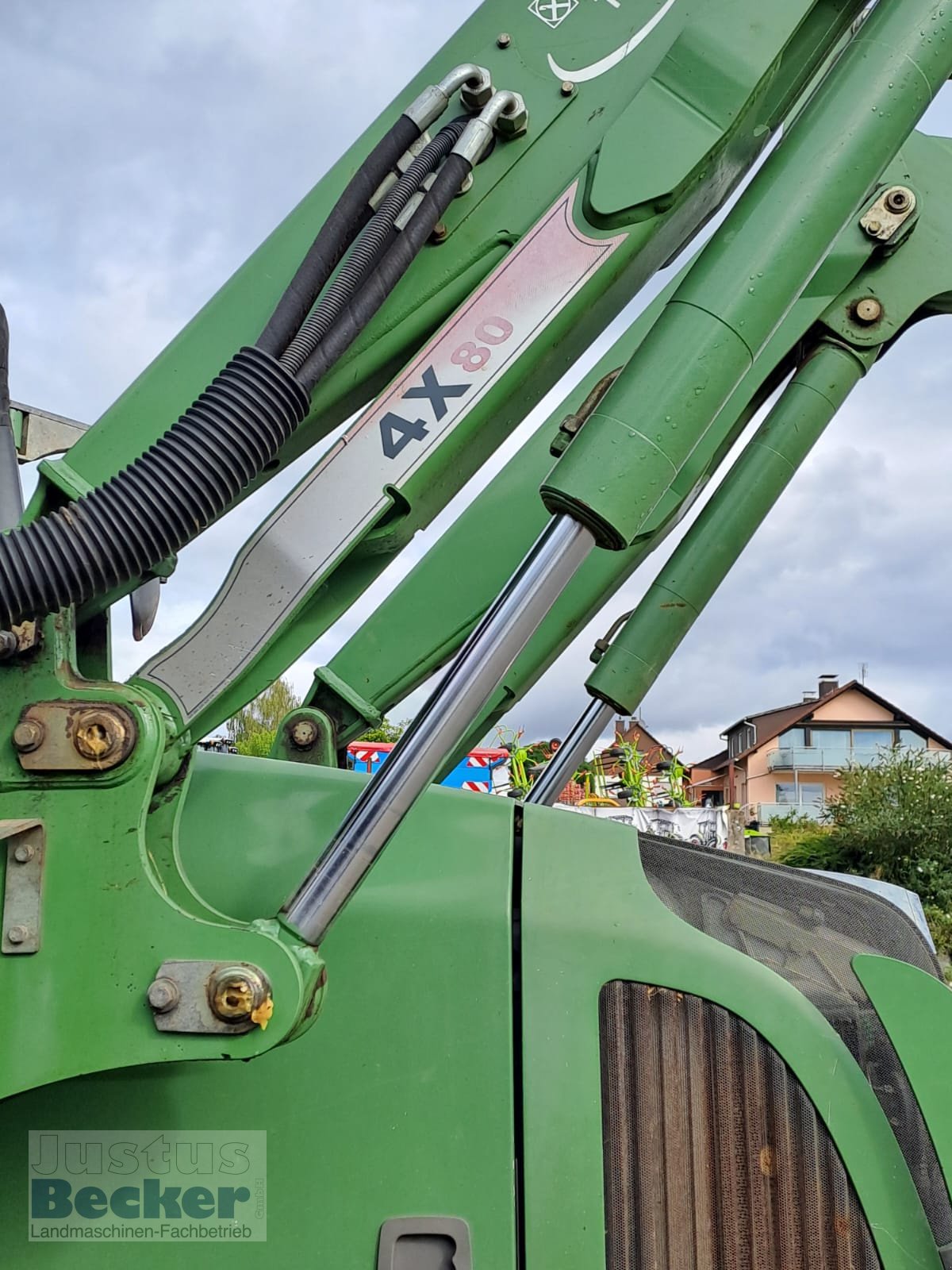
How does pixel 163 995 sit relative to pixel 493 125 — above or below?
below

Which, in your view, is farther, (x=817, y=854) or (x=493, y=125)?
(x=817, y=854)

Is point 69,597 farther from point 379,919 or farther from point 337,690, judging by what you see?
point 337,690

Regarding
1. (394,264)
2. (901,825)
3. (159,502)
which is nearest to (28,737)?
(159,502)

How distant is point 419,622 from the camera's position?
2910 millimetres

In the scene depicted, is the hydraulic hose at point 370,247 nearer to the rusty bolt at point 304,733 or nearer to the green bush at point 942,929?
the rusty bolt at point 304,733

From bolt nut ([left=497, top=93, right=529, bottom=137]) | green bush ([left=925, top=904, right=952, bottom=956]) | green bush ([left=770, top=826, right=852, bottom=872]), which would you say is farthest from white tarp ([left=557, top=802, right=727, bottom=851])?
bolt nut ([left=497, top=93, right=529, bottom=137])

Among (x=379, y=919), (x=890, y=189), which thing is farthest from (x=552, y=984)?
(x=890, y=189)

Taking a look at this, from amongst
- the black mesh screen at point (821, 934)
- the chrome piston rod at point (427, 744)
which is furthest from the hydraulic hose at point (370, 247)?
the black mesh screen at point (821, 934)

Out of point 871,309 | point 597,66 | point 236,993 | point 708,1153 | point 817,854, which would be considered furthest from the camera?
point 817,854

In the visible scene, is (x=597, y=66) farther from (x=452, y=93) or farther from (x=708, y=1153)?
(x=708, y=1153)

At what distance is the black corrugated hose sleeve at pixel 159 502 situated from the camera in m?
1.60

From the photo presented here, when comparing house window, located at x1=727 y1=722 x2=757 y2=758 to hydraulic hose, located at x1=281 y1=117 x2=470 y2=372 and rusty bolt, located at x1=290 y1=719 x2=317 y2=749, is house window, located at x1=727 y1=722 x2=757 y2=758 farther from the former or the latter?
hydraulic hose, located at x1=281 y1=117 x2=470 y2=372

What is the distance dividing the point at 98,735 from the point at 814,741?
54940mm

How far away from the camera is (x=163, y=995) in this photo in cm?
154
